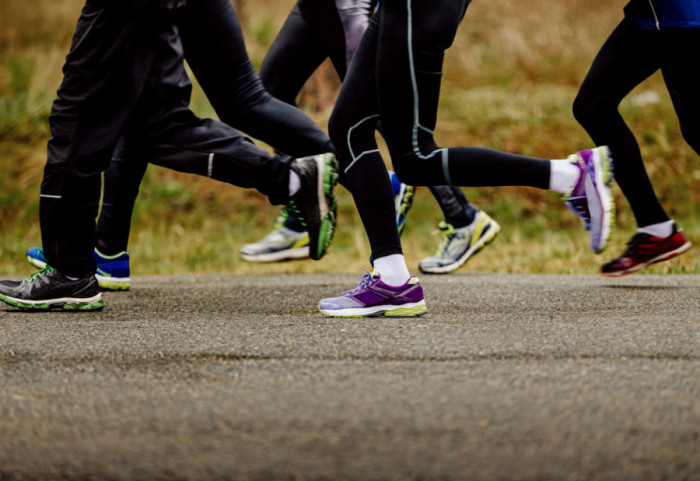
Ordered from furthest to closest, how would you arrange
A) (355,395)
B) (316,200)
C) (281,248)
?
1. (281,248)
2. (316,200)
3. (355,395)

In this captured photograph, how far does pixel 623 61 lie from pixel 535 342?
1.73 meters

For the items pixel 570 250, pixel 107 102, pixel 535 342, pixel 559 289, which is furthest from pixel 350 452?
pixel 570 250

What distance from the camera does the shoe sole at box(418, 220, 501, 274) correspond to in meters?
4.68

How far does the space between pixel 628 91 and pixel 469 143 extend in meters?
4.80

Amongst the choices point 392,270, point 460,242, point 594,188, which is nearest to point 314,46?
point 460,242

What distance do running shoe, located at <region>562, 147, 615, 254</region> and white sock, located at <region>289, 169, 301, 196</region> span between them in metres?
1.04

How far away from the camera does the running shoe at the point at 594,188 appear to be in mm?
3029

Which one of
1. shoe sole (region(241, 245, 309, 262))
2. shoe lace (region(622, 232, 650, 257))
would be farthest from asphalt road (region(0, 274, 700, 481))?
shoe sole (region(241, 245, 309, 262))

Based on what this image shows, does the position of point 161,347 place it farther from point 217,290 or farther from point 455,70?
point 455,70

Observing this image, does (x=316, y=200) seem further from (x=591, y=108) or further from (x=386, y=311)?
(x=591, y=108)

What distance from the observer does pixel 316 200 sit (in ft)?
11.8

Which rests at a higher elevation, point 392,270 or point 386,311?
point 392,270

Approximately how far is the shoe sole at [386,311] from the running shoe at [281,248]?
1553 mm

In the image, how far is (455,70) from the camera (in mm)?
10734
